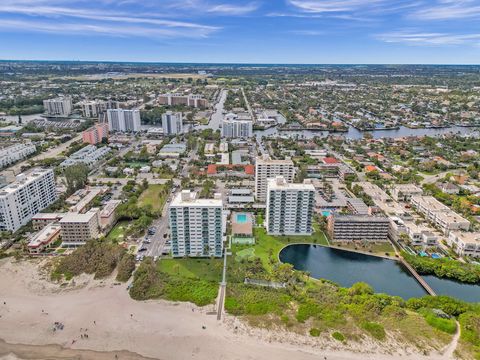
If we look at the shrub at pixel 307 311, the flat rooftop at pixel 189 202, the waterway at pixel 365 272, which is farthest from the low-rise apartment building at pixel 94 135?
the shrub at pixel 307 311

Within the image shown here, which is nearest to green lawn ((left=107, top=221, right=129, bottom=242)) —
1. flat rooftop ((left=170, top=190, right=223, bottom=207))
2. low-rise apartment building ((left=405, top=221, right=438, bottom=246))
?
flat rooftop ((left=170, top=190, right=223, bottom=207))

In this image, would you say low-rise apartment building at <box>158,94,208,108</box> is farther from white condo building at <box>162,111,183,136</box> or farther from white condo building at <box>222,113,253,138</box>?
white condo building at <box>222,113,253,138</box>

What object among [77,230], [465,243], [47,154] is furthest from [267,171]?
[47,154]

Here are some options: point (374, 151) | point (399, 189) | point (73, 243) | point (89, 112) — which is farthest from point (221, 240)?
point (89, 112)

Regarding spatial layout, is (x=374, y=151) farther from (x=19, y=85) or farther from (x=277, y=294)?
(x=19, y=85)

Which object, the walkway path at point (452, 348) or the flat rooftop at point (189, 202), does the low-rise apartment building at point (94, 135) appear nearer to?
the flat rooftop at point (189, 202)

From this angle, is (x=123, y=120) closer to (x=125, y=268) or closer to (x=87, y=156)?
(x=87, y=156)
